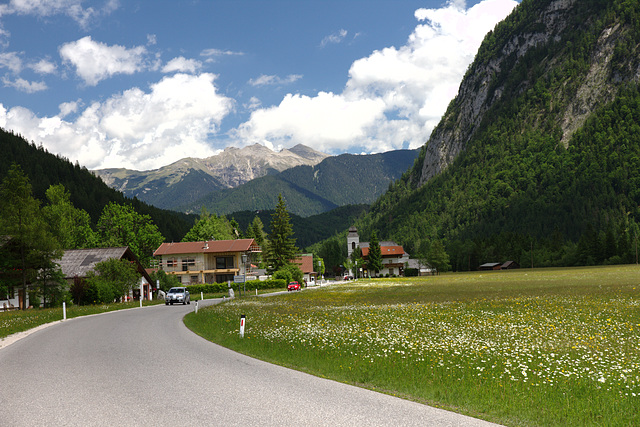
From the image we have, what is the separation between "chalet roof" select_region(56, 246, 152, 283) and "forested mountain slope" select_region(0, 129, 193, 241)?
314 ft

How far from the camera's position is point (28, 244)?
4212 cm

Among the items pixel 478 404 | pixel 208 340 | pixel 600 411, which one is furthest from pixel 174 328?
pixel 600 411

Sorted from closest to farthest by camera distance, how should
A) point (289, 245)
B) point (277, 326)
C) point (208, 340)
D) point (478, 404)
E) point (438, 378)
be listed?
point (478, 404) < point (438, 378) < point (208, 340) < point (277, 326) < point (289, 245)

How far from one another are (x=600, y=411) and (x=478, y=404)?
81.7 inches

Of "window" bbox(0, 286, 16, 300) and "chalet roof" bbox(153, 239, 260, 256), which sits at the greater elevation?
"chalet roof" bbox(153, 239, 260, 256)

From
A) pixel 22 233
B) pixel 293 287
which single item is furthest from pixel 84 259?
pixel 293 287

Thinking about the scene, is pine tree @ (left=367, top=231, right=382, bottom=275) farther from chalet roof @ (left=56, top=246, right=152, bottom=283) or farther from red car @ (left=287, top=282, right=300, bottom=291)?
chalet roof @ (left=56, top=246, right=152, bottom=283)

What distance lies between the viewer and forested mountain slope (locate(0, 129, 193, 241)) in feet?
518

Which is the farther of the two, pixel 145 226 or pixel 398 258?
pixel 398 258

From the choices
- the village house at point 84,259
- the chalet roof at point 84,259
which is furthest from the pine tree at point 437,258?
the chalet roof at point 84,259

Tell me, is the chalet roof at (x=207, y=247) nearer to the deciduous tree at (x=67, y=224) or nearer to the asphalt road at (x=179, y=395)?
the deciduous tree at (x=67, y=224)

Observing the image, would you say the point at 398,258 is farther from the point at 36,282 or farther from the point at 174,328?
the point at 174,328

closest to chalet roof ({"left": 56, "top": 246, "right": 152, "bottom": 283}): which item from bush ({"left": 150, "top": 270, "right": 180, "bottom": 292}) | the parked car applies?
bush ({"left": 150, "top": 270, "right": 180, "bottom": 292})

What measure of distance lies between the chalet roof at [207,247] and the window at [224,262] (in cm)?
193
